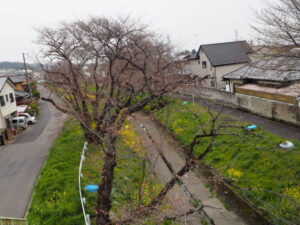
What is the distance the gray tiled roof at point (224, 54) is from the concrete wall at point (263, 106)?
26.5 feet

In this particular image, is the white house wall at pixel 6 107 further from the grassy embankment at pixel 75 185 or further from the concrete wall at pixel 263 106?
the concrete wall at pixel 263 106

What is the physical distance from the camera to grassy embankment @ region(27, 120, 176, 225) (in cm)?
912

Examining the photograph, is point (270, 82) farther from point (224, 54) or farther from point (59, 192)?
point (59, 192)

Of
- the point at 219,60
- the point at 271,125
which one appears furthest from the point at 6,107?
the point at 219,60

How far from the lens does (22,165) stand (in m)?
14.9

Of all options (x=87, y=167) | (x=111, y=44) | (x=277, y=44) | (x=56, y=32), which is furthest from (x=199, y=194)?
(x=56, y=32)

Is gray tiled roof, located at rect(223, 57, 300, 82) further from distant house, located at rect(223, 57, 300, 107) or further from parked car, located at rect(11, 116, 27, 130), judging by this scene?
parked car, located at rect(11, 116, 27, 130)

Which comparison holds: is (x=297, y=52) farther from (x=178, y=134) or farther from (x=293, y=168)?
(x=178, y=134)

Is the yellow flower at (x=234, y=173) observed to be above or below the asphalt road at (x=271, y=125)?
below

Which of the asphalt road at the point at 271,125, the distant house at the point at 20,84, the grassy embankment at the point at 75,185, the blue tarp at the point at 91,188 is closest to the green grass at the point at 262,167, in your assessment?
the asphalt road at the point at 271,125

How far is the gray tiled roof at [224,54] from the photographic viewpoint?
3073 centimetres

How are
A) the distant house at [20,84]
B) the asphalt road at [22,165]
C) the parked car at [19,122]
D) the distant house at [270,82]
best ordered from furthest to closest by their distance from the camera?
1. the distant house at [20,84]
2. the parked car at [19,122]
3. the distant house at [270,82]
4. the asphalt road at [22,165]

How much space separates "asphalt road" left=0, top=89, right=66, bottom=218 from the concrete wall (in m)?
11.0

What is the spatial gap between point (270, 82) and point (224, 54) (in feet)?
44.9
